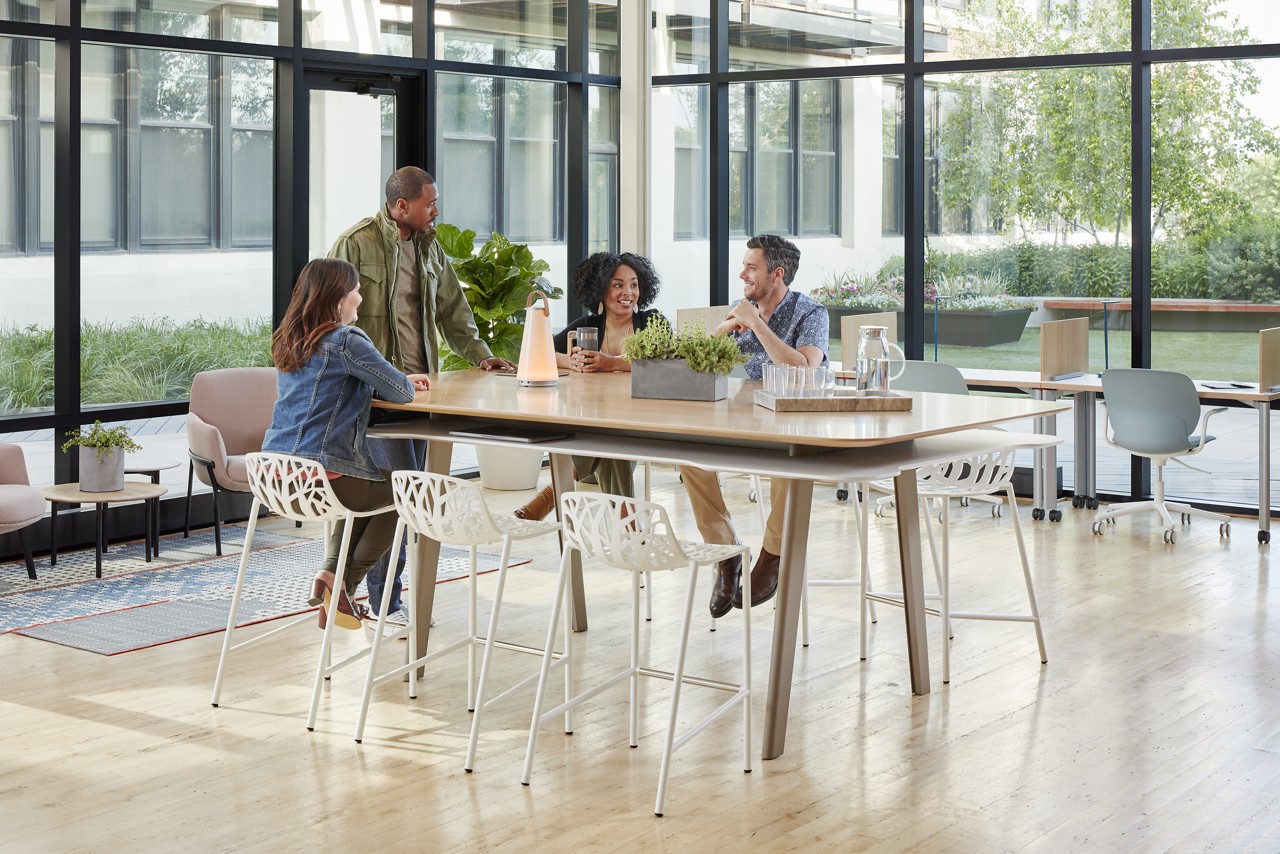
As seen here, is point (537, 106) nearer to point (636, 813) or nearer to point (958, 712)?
point (958, 712)

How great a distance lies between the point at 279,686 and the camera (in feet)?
16.2

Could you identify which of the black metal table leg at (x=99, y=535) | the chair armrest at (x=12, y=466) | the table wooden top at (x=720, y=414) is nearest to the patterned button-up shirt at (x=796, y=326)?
the table wooden top at (x=720, y=414)

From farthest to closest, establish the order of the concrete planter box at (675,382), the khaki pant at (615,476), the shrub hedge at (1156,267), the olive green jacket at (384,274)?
the shrub hedge at (1156,267)
the khaki pant at (615,476)
the olive green jacket at (384,274)
the concrete planter box at (675,382)

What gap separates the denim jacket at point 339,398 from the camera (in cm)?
470

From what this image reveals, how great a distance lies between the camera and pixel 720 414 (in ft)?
14.3

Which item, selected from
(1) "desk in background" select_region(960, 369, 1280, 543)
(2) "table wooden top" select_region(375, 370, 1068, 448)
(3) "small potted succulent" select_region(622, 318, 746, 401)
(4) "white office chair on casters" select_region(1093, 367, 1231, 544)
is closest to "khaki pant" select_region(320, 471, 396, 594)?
(2) "table wooden top" select_region(375, 370, 1068, 448)

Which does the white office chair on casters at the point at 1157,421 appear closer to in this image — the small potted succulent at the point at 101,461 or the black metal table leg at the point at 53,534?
the small potted succulent at the point at 101,461

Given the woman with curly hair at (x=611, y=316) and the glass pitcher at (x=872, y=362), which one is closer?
the glass pitcher at (x=872, y=362)

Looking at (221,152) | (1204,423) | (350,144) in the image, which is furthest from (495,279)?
(1204,423)

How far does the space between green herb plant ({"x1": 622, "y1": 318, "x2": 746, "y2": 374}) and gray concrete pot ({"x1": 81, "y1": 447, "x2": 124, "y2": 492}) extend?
9.32 ft

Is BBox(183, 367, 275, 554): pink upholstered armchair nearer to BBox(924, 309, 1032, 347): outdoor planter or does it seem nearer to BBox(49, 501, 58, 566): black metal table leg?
BBox(49, 501, 58, 566): black metal table leg

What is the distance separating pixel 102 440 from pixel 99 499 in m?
0.29

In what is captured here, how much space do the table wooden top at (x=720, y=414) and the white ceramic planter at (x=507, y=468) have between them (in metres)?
3.45

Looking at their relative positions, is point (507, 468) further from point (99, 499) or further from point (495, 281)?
point (99, 499)
